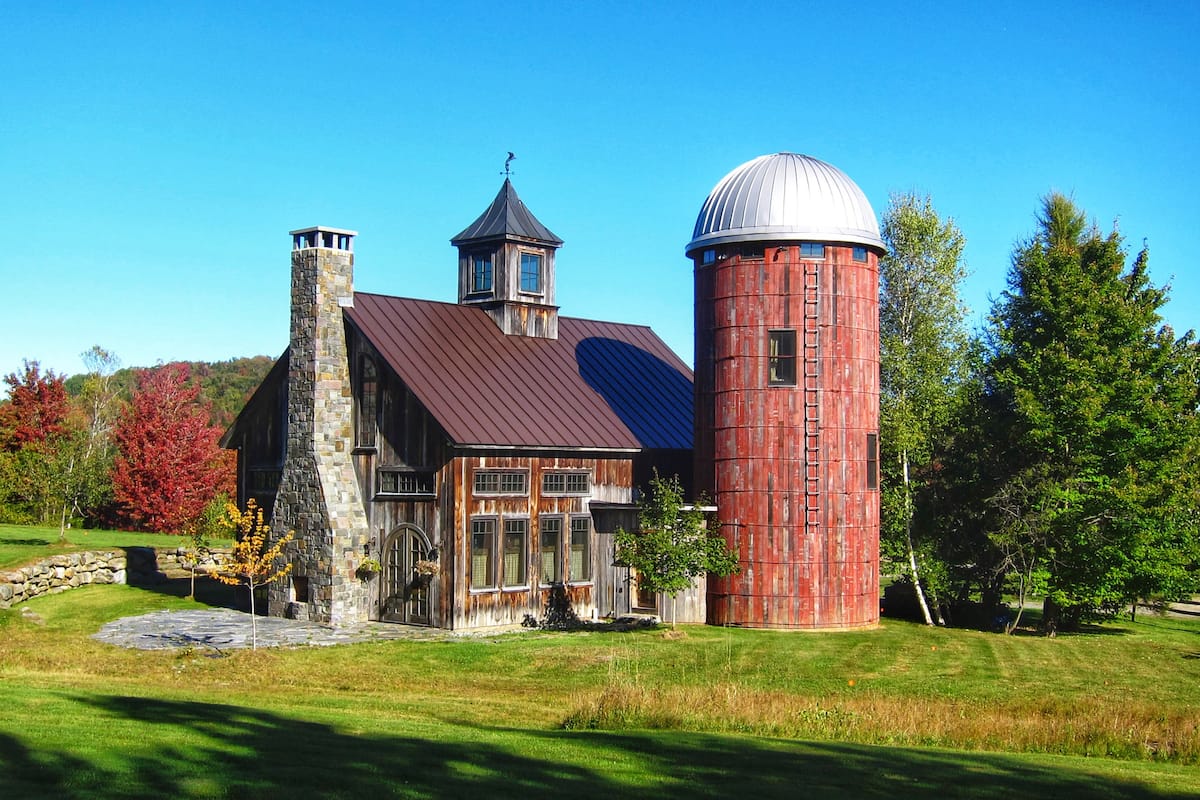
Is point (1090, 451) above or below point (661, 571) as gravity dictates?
above

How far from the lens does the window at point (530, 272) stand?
1447 inches

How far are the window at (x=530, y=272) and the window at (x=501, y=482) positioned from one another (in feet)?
25.6

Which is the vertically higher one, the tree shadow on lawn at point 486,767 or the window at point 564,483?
the window at point 564,483

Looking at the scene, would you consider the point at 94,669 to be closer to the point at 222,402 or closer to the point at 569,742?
the point at 569,742

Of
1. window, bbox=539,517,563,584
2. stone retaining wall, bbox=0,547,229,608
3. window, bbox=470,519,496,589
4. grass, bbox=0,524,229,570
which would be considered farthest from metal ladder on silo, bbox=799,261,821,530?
grass, bbox=0,524,229,570

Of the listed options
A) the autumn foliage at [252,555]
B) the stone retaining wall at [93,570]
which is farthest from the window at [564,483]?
the stone retaining wall at [93,570]

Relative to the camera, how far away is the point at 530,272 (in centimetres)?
3694

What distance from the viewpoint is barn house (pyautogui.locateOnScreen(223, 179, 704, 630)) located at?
98.4ft

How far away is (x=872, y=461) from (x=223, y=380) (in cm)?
8287

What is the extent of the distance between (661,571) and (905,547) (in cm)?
921

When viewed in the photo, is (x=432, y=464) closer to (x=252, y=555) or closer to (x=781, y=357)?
(x=252, y=555)

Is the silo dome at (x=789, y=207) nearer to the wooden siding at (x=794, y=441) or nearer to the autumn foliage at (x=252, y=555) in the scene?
the wooden siding at (x=794, y=441)

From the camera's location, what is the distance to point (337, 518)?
30797 mm

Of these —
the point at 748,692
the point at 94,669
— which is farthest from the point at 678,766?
the point at 94,669
